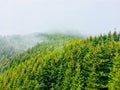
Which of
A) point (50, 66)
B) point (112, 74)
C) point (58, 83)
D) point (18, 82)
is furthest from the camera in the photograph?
point (18, 82)

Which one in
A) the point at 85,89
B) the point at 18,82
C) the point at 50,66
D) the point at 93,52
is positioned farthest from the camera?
the point at 18,82

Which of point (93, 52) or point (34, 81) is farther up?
point (93, 52)

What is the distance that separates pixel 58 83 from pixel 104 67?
46.5 ft

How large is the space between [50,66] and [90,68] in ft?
65.5

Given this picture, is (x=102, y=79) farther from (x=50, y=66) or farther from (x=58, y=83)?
(x=50, y=66)

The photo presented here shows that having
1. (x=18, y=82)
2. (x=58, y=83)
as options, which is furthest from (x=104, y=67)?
(x=18, y=82)

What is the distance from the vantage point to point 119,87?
178 feet

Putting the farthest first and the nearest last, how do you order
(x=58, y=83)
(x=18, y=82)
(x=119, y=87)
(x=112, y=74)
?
(x=18, y=82), (x=58, y=83), (x=112, y=74), (x=119, y=87)

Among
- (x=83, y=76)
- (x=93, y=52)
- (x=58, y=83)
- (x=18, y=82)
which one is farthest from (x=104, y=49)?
(x=18, y=82)

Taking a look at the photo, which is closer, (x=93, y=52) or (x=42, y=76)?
(x=93, y=52)

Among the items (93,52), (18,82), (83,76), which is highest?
(93,52)

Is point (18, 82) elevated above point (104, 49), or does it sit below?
below

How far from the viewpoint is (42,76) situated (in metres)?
83.8

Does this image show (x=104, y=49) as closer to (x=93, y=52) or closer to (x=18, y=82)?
(x=93, y=52)
